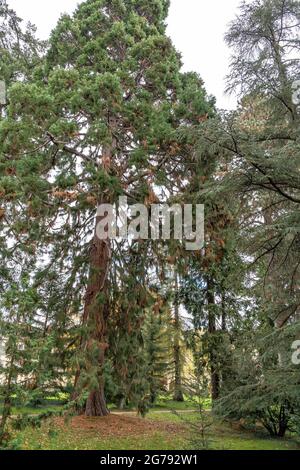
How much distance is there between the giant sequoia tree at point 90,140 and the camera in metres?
8.05

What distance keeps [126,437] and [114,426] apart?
0.93 meters

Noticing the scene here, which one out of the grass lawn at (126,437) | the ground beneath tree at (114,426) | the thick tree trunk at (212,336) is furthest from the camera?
the thick tree trunk at (212,336)

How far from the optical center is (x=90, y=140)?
8.63 meters

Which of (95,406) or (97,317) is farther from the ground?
(97,317)

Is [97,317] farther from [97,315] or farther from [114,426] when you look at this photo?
[114,426]

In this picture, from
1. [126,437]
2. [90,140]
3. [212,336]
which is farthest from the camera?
[212,336]

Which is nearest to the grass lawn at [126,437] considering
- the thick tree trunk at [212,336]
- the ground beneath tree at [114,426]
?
the ground beneath tree at [114,426]

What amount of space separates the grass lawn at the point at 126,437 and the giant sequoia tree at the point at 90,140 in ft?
2.44

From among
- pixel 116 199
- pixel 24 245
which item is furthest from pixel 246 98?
pixel 24 245

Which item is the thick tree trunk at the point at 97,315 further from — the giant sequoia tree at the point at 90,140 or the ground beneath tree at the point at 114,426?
the ground beneath tree at the point at 114,426

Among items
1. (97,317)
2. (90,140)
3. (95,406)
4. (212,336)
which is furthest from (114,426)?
(90,140)

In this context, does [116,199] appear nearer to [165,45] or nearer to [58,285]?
[58,285]
